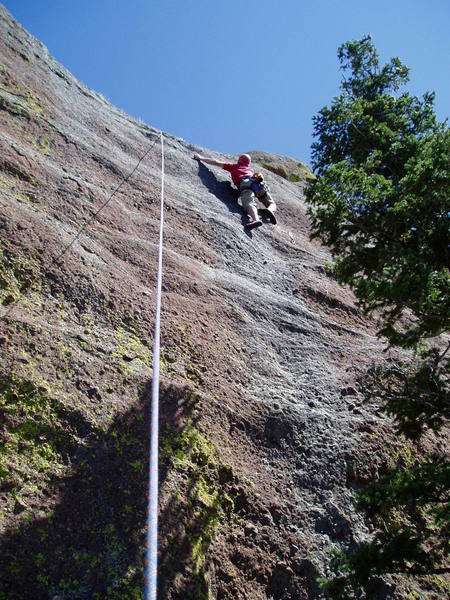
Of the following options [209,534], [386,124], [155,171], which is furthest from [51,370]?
[386,124]

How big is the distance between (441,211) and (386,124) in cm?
409

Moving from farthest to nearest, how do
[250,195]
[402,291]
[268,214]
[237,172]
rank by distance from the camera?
[237,172] < [268,214] < [250,195] < [402,291]

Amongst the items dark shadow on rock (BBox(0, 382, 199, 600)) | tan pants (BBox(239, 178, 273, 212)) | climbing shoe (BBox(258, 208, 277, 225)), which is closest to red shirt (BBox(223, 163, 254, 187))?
tan pants (BBox(239, 178, 273, 212))

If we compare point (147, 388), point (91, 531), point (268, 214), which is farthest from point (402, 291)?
point (268, 214)

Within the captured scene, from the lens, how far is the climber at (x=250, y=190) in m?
11.8

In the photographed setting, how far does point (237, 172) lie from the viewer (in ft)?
42.9

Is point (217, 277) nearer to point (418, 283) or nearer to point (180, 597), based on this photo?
point (418, 283)

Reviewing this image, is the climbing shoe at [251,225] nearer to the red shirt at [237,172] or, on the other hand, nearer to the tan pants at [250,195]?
the tan pants at [250,195]

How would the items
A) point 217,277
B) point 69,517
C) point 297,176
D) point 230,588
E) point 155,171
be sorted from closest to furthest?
point 69,517
point 230,588
point 217,277
point 155,171
point 297,176

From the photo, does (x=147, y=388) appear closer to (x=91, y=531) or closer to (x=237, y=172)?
(x=91, y=531)

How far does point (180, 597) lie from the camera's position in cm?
421

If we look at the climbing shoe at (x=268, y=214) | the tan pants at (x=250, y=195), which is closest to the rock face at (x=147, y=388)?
the tan pants at (x=250, y=195)

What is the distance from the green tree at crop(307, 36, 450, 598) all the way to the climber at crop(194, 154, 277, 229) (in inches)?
111

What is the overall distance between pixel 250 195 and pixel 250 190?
26cm
